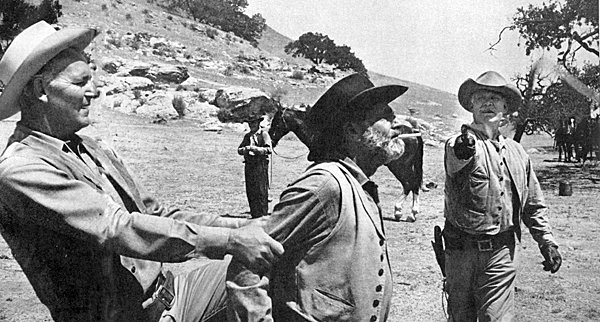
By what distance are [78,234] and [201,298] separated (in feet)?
1.98

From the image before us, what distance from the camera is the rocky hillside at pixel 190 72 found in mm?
26203

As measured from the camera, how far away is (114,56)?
33.2m

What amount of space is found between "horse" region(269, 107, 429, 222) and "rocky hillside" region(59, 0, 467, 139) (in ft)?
41.9

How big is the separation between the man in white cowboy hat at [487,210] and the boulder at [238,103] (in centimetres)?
1962

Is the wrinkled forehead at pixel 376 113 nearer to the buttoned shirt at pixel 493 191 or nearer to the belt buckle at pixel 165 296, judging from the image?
the belt buckle at pixel 165 296

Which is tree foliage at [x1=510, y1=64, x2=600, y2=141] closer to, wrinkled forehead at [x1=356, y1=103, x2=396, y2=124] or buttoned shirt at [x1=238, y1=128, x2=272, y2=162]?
buttoned shirt at [x1=238, y1=128, x2=272, y2=162]

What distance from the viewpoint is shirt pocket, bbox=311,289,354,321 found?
243 cm

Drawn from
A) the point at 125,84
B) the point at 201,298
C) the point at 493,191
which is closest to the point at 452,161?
the point at 493,191

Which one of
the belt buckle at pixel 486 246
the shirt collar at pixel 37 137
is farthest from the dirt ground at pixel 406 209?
the shirt collar at pixel 37 137

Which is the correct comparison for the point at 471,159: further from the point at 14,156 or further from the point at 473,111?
the point at 14,156

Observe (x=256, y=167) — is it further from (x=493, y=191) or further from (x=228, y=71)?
(x=228, y=71)

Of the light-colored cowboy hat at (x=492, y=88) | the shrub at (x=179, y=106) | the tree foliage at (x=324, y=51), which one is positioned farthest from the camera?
the tree foliage at (x=324, y=51)

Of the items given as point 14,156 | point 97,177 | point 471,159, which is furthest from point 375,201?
point 471,159

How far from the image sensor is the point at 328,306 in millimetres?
2430
